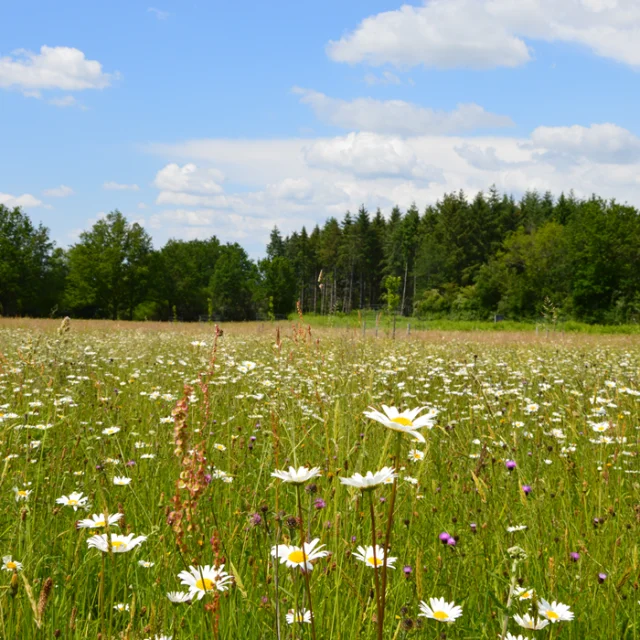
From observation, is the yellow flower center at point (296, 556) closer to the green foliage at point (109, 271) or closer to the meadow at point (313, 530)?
the meadow at point (313, 530)

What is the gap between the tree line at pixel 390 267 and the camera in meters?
46.8

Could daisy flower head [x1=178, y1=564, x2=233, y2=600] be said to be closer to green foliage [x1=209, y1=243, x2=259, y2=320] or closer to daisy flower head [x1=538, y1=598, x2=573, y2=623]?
daisy flower head [x1=538, y1=598, x2=573, y2=623]

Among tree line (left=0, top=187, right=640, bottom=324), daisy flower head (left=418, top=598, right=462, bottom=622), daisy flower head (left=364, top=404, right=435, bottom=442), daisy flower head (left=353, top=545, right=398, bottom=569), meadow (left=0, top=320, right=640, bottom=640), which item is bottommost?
meadow (left=0, top=320, right=640, bottom=640)

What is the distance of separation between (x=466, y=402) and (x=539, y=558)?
3242mm

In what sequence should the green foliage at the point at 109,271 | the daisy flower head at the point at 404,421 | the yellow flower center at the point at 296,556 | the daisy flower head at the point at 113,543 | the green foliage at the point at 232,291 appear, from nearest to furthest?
1. the daisy flower head at the point at 404,421
2. the daisy flower head at the point at 113,543
3. the yellow flower center at the point at 296,556
4. the green foliage at the point at 109,271
5. the green foliage at the point at 232,291

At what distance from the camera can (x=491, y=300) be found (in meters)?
58.5

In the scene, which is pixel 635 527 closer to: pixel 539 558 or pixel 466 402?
pixel 539 558

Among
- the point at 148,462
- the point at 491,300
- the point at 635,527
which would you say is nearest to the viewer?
the point at 635,527

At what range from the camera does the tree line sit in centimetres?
4681

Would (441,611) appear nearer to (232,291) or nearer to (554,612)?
(554,612)

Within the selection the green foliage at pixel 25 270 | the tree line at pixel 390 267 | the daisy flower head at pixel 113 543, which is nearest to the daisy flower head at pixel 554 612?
the daisy flower head at pixel 113 543

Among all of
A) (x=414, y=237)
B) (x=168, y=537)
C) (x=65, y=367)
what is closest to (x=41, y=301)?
(x=414, y=237)

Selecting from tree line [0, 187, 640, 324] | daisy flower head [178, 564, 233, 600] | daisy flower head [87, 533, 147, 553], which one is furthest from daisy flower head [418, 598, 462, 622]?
tree line [0, 187, 640, 324]

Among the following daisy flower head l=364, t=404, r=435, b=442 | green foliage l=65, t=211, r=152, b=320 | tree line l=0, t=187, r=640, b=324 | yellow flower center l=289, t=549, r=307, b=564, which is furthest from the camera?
green foliage l=65, t=211, r=152, b=320
